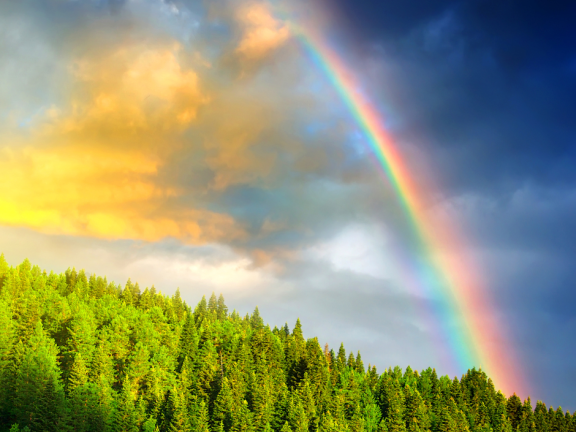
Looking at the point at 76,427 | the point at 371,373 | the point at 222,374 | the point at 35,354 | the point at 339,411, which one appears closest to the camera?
the point at 76,427

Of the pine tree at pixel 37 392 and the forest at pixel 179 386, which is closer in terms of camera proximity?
the pine tree at pixel 37 392

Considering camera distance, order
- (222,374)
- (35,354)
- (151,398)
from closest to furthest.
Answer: (35,354) → (151,398) → (222,374)

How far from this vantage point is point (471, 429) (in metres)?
174

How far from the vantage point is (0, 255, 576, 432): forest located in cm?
10756

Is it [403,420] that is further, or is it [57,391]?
[403,420]

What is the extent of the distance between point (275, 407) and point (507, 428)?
90583 millimetres

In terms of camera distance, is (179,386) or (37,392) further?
(179,386)

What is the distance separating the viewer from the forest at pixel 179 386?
107562 mm

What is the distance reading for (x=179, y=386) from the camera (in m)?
141

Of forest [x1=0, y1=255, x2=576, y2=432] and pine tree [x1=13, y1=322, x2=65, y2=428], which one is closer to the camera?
pine tree [x1=13, y1=322, x2=65, y2=428]

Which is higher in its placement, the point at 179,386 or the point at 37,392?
the point at 179,386

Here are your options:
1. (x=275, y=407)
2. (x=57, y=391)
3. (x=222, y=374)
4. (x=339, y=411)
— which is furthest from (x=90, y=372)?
(x=339, y=411)

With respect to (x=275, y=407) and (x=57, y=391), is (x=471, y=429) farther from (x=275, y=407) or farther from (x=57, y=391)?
(x=57, y=391)

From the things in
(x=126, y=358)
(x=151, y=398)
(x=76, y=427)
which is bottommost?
(x=76, y=427)
